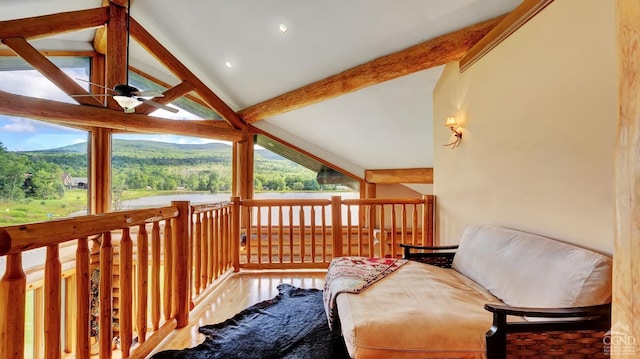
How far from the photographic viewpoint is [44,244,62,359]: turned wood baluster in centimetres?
129

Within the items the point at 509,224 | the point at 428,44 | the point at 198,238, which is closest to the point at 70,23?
the point at 198,238

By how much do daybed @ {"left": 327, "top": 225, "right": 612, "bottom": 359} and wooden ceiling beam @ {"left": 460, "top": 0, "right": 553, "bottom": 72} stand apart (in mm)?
1462

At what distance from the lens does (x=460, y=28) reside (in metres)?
2.94

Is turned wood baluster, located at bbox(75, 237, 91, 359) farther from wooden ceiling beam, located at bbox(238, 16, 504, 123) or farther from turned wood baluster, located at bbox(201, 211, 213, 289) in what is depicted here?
wooden ceiling beam, located at bbox(238, 16, 504, 123)

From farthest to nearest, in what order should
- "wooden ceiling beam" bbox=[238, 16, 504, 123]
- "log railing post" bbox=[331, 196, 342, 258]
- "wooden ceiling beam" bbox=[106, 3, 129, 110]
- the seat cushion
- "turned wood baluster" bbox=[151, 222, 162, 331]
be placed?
"wooden ceiling beam" bbox=[106, 3, 129, 110] → "log railing post" bbox=[331, 196, 342, 258] → "wooden ceiling beam" bbox=[238, 16, 504, 123] → "turned wood baluster" bbox=[151, 222, 162, 331] → the seat cushion

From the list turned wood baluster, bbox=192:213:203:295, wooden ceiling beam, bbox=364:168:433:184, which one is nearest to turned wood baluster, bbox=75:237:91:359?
turned wood baluster, bbox=192:213:203:295

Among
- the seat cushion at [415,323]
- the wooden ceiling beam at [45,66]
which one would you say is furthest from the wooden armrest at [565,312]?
the wooden ceiling beam at [45,66]

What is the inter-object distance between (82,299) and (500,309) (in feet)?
6.17

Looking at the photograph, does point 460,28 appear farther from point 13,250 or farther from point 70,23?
point 70,23

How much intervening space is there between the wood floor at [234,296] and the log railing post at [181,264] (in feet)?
0.40

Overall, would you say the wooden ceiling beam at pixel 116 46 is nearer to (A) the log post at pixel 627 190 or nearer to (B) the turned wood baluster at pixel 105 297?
(B) the turned wood baluster at pixel 105 297

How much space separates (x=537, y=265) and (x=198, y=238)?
8.63ft

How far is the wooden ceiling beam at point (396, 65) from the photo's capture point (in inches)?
116

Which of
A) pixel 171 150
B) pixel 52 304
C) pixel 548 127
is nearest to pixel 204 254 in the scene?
pixel 52 304
